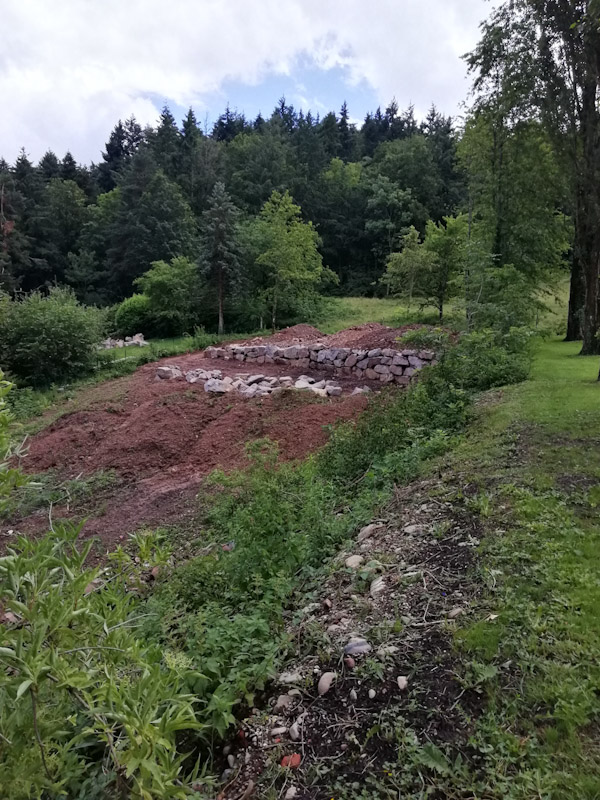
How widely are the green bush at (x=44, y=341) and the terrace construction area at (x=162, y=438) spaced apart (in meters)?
3.17

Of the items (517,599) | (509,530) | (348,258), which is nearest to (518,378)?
(509,530)

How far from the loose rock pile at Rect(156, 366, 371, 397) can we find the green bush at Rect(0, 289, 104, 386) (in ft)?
13.0

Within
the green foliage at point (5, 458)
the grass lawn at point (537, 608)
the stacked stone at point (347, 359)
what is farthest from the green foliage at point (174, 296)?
the green foliage at point (5, 458)

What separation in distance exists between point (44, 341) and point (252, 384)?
734 cm

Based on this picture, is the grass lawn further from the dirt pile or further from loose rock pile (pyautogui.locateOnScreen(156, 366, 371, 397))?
loose rock pile (pyautogui.locateOnScreen(156, 366, 371, 397))

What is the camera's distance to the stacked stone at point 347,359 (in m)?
11.4

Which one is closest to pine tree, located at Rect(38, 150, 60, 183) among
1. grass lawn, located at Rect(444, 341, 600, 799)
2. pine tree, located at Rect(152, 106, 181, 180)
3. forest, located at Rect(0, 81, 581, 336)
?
forest, located at Rect(0, 81, 581, 336)

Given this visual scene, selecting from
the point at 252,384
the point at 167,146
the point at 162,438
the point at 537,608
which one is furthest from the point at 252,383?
the point at 167,146

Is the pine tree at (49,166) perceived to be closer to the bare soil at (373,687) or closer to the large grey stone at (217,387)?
the large grey stone at (217,387)

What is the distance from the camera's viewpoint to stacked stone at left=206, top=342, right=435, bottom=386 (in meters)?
11.4

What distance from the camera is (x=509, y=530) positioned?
359cm

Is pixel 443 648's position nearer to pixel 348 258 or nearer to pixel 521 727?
pixel 521 727

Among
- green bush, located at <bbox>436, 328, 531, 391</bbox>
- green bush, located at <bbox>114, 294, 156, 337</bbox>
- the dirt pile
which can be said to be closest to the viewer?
the dirt pile

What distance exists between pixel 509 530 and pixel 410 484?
143cm
